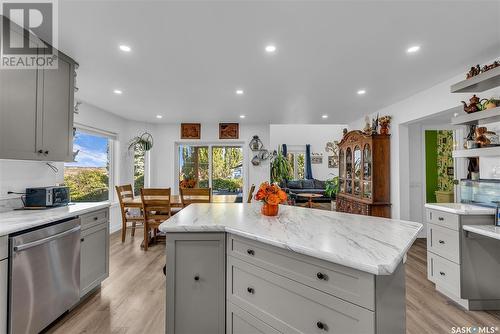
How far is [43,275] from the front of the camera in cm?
183

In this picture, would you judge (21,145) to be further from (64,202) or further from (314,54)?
(314,54)

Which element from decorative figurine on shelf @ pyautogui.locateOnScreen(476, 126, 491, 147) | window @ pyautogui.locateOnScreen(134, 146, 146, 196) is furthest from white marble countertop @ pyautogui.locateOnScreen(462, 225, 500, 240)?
window @ pyautogui.locateOnScreen(134, 146, 146, 196)

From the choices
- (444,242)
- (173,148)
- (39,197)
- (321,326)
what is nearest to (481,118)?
(444,242)

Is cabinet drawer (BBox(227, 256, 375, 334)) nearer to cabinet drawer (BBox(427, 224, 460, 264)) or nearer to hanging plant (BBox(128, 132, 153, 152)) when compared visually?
cabinet drawer (BBox(427, 224, 460, 264))

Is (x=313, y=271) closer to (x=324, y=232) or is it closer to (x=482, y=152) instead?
(x=324, y=232)

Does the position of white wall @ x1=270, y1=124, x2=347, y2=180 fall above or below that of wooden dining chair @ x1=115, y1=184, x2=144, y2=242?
above

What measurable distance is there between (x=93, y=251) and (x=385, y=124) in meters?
4.82

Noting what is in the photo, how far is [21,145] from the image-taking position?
202cm

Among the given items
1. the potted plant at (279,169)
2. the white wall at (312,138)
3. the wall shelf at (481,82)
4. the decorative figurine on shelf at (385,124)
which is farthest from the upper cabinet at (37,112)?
the white wall at (312,138)

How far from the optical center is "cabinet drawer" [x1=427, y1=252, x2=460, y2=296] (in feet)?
7.54

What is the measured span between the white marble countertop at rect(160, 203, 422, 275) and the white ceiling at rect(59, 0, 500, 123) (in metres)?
1.54

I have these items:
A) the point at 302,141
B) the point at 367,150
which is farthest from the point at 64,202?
the point at 302,141

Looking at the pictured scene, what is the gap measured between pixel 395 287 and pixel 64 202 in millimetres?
2917

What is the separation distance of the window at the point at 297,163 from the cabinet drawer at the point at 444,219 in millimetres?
6814
